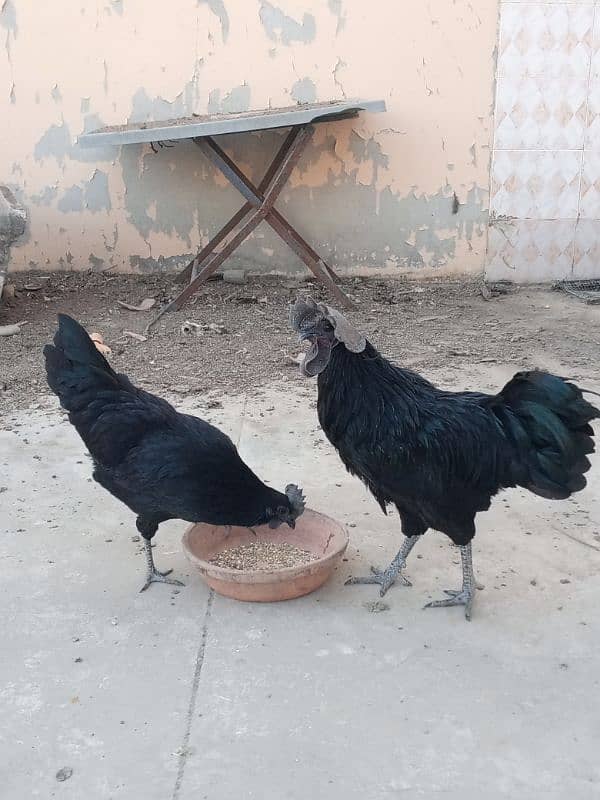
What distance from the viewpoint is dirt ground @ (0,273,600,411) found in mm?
6344

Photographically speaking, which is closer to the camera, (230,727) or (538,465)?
(230,727)

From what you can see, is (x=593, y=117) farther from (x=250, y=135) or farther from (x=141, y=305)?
(x=141, y=305)

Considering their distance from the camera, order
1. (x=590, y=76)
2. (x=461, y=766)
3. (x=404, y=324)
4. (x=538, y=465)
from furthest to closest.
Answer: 1. (x=590, y=76)
2. (x=404, y=324)
3. (x=538, y=465)
4. (x=461, y=766)

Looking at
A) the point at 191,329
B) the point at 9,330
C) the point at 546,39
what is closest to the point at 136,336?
the point at 191,329

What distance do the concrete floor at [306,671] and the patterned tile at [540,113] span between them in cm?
540

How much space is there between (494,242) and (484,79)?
1.69 metres

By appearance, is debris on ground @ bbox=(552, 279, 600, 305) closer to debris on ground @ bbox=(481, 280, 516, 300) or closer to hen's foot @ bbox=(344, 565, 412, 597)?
debris on ground @ bbox=(481, 280, 516, 300)

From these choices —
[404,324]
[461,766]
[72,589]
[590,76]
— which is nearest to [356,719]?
[461,766]

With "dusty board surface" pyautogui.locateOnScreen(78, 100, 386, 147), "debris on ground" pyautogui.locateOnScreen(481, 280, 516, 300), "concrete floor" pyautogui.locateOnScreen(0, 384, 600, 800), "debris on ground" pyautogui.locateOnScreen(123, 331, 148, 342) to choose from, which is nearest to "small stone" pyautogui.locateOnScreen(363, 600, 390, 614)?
"concrete floor" pyautogui.locateOnScreen(0, 384, 600, 800)

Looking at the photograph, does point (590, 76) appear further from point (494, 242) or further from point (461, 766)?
point (461, 766)

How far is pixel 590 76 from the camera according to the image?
848cm

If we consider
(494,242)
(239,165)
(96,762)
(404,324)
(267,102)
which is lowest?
(96,762)

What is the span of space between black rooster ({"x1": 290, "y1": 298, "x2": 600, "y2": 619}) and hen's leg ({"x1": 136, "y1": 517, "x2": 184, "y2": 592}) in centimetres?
97

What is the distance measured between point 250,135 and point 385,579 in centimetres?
622
